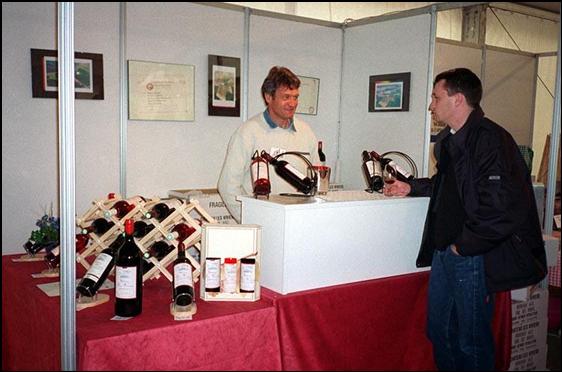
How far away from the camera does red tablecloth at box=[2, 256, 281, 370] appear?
4.13ft

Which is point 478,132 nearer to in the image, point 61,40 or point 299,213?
point 299,213

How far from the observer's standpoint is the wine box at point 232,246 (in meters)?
1.53

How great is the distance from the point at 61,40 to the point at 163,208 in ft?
2.16

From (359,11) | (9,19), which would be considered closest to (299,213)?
(9,19)

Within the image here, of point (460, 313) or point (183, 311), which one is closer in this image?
point (183, 311)

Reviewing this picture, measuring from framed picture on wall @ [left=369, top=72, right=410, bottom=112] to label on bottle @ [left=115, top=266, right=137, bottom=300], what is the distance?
2.27 m

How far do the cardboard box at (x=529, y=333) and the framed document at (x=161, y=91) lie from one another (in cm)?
197

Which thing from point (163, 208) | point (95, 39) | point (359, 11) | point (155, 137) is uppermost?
point (359, 11)

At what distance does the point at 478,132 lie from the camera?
161cm

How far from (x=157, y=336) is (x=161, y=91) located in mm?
1865

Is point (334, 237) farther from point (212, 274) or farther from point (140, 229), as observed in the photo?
point (140, 229)

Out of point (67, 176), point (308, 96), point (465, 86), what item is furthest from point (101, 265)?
point (308, 96)

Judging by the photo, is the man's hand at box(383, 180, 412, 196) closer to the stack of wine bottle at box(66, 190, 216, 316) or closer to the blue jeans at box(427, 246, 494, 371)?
the blue jeans at box(427, 246, 494, 371)

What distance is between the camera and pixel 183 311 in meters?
1.38
